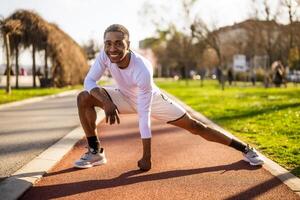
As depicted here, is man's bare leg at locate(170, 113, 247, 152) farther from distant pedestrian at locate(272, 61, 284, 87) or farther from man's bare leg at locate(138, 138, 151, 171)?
distant pedestrian at locate(272, 61, 284, 87)

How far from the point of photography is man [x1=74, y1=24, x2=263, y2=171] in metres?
5.37

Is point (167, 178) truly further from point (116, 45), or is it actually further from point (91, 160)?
point (116, 45)

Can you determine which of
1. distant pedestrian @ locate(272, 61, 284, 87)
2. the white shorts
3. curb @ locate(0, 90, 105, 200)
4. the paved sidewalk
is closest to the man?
the white shorts

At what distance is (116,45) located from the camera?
5.34 meters

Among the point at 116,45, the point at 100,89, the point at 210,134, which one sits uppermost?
the point at 116,45

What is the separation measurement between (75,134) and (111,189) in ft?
14.5

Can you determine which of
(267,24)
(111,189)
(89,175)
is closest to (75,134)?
(89,175)

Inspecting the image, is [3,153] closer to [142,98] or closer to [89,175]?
[89,175]

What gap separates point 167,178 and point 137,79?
112cm

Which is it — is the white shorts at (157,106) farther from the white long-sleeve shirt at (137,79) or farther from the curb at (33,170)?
the curb at (33,170)

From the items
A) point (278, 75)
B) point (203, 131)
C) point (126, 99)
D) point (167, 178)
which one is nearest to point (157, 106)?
point (126, 99)

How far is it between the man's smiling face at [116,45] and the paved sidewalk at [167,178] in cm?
129

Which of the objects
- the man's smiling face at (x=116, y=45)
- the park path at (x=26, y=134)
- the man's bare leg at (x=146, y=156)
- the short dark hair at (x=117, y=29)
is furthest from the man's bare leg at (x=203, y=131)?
the park path at (x=26, y=134)

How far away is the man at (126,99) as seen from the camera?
5.37m
